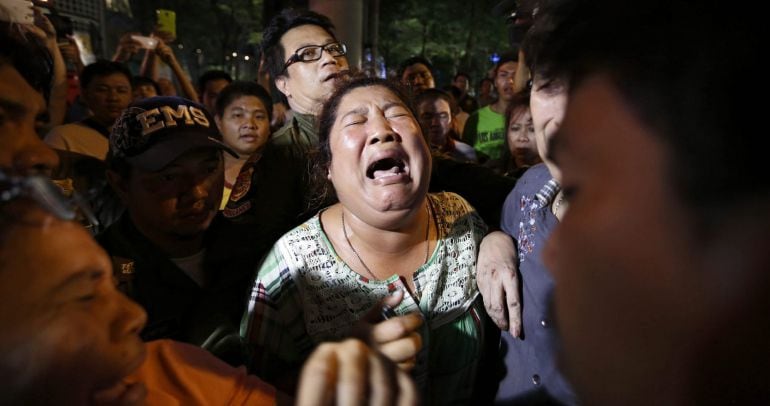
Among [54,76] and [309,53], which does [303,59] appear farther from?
[54,76]

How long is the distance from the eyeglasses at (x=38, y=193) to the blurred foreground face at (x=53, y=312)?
0.01 meters

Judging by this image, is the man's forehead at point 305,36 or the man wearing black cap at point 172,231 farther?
the man's forehead at point 305,36

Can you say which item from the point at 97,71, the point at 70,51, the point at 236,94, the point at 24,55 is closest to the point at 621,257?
the point at 24,55

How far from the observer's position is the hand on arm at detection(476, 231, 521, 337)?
1.65 m

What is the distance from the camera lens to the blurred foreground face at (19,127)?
2.27 ft

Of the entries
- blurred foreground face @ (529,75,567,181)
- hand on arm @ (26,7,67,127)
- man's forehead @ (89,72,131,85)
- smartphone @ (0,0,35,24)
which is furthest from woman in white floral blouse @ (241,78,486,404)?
man's forehead @ (89,72,131,85)

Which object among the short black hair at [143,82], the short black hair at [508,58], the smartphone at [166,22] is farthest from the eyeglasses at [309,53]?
the short black hair at [508,58]

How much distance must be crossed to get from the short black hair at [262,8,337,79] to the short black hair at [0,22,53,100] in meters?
2.17

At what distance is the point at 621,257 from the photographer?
1.97 feet

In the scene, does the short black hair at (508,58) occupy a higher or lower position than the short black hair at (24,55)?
higher

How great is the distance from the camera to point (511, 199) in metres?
2.06

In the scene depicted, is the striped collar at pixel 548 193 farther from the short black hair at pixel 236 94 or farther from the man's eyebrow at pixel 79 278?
the short black hair at pixel 236 94

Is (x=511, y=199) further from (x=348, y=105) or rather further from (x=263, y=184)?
(x=263, y=184)

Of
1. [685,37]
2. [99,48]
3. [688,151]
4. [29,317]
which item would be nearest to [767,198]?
[688,151]
